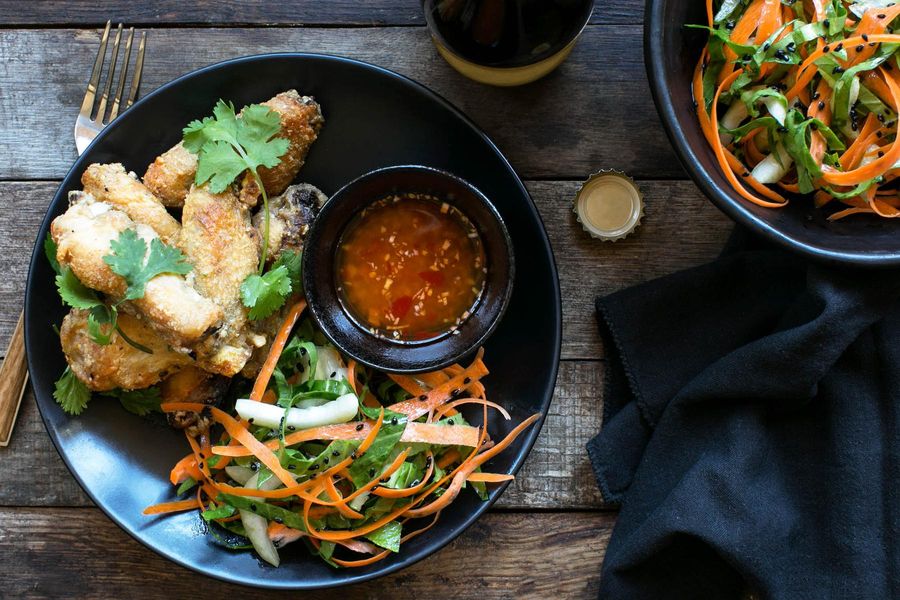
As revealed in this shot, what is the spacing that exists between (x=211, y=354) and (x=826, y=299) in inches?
74.1

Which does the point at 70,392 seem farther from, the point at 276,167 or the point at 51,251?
the point at 276,167

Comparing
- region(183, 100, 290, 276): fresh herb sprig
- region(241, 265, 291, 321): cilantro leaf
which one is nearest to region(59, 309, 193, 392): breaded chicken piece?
region(241, 265, 291, 321): cilantro leaf

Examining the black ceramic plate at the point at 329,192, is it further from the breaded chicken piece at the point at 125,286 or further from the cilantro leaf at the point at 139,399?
the breaded chicken piece at the point at 125,286

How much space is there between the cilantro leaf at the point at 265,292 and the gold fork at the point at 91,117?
88cm

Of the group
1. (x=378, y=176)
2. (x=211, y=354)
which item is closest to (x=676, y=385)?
(x=378, y=176)

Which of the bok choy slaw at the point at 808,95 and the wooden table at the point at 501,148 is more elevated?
the bok choy slaw at the point at 808,95

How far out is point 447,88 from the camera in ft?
9.26

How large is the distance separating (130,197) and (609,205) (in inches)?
61.8

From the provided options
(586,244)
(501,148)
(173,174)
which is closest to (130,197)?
(173,174)

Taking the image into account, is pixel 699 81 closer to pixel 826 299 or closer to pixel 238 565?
pixel 826 299

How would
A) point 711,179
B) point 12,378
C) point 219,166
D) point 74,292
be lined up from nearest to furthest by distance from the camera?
point 711,179
point 74,292
point 219,166
point 12,378

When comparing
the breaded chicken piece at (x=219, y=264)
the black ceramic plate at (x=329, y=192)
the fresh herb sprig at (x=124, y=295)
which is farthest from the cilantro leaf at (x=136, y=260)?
the black ceramic plate at (x=329, y=192)

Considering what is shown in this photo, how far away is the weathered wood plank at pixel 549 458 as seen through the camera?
2838 mm

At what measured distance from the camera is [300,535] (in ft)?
8.50
